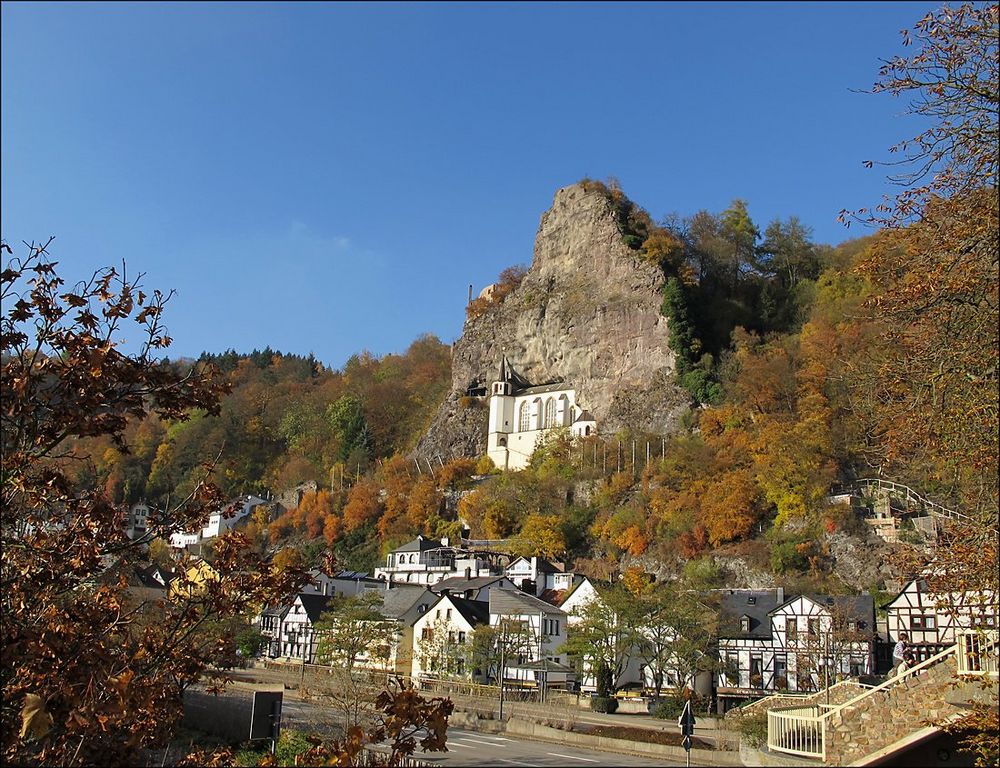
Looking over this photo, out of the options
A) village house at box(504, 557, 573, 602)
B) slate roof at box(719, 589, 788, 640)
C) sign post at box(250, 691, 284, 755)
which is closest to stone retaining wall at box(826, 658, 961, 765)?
sign post at box(250, 691, 284, 755)

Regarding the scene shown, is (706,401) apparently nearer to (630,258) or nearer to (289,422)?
(630,258)

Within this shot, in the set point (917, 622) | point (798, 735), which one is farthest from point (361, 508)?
point (798, 735)

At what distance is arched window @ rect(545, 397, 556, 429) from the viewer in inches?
3332

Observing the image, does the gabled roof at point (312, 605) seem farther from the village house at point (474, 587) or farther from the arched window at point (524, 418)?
the arched window at point (524, 418)

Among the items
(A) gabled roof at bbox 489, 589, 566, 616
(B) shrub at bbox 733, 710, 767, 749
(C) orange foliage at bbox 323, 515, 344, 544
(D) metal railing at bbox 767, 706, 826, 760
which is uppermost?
(C) orange foliage at bbox 323, 515, 344, 544

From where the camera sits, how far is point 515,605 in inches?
1902

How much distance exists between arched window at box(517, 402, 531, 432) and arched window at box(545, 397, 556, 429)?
6.23ft

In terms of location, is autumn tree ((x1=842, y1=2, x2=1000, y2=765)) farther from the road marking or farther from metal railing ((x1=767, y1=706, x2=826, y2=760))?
the road marking

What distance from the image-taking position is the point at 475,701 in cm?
3572

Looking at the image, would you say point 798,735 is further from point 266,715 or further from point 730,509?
point 730,509

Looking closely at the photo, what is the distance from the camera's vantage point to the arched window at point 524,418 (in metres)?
85.8

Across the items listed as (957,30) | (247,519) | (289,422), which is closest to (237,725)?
(957,30)

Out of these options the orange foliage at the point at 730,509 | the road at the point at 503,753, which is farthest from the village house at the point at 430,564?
the road at the point at 503,753

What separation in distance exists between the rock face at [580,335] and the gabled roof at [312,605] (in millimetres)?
31106
